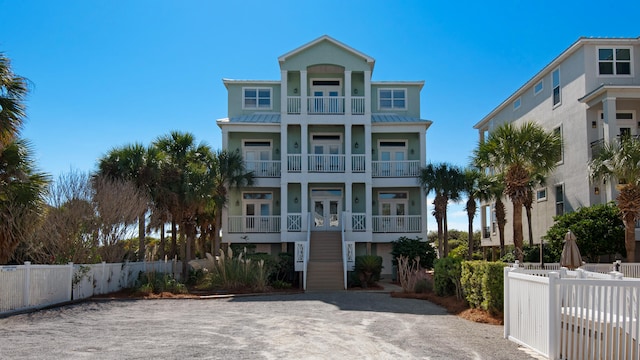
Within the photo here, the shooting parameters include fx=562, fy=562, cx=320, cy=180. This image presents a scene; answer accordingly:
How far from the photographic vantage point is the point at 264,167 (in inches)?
1185

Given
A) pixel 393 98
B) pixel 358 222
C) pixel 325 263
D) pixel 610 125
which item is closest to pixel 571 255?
pixel 610 125

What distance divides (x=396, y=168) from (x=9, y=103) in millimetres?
19475

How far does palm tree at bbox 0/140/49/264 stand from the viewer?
54.5 feet

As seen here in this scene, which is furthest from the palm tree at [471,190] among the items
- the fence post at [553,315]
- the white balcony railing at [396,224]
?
the fence post at [553,315]

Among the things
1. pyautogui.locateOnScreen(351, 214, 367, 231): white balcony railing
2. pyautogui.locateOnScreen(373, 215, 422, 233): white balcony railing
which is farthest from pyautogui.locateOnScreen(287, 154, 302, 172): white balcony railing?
pyautogui.locateOnScreen(373, 215, 422, 233): white balcony railing

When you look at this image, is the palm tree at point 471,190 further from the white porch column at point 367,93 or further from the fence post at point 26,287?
the fence post at point 26,287

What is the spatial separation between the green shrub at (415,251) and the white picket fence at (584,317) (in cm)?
1791

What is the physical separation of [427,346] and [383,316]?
4.34 meters

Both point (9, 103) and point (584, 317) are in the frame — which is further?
point (9, 103)

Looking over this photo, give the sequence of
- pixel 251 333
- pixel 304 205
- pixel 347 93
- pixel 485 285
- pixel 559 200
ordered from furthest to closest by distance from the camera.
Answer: pixel 347 93
pixel 304 205
pixel 559 200
pixel 485 285
pixel 251 333

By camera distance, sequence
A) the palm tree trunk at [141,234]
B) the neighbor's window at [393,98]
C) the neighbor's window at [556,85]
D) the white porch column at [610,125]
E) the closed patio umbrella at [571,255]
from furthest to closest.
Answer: the neighbor's window at [393,98], the neighbor's window at [556,85], the palm tree trunk at [141,234], the white porch column at [610,125], the closed patio umbrella at [571,255]

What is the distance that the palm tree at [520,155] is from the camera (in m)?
21.7

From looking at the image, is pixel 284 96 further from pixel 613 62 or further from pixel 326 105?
pixel 613 62

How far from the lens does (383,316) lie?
46.2 feet
